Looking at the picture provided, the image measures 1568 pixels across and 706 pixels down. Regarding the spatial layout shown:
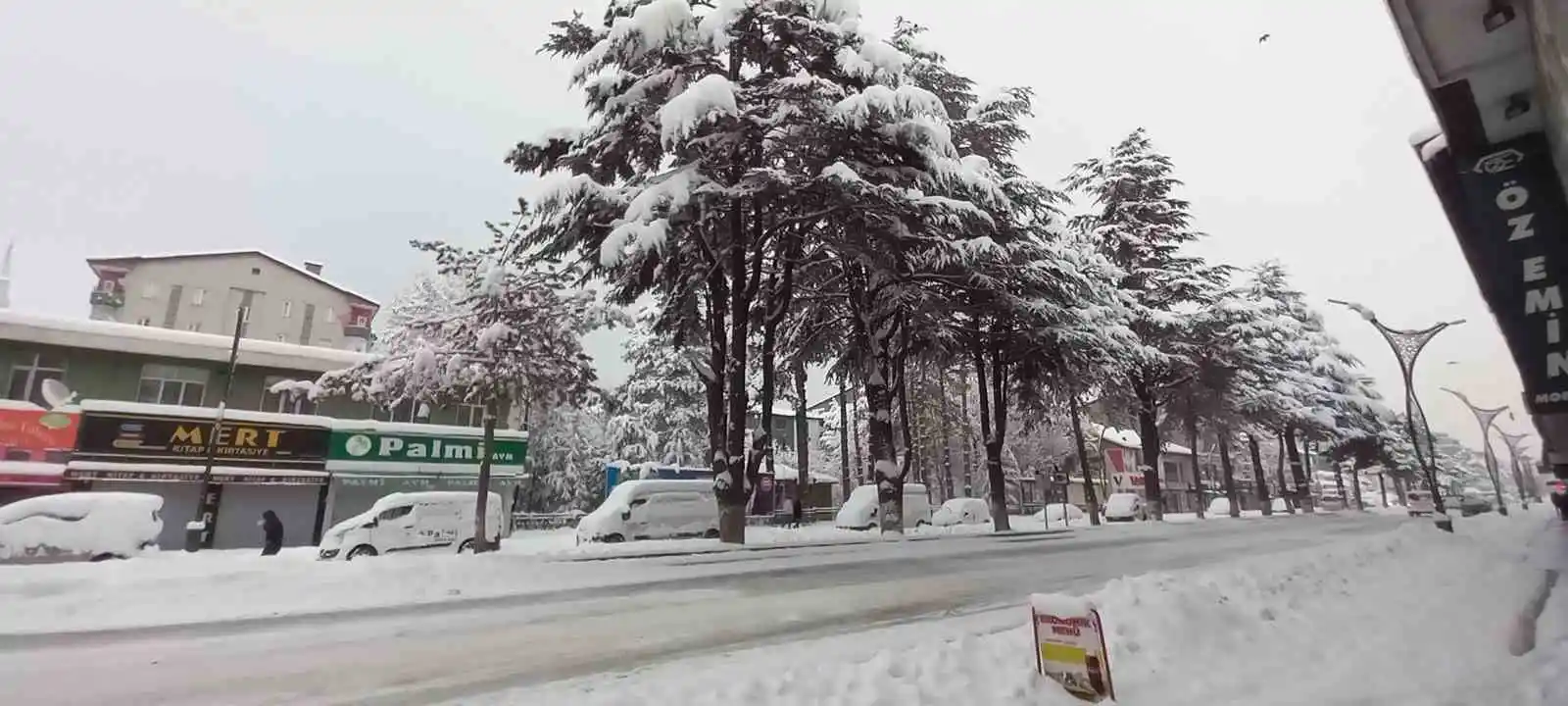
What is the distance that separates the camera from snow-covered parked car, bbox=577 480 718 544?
75.6 ft

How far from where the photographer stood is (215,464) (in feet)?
82.8

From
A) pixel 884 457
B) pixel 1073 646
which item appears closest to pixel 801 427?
pixel 884 457

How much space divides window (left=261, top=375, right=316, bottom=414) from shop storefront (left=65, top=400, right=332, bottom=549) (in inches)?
35.2

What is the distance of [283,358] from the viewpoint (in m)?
27.3

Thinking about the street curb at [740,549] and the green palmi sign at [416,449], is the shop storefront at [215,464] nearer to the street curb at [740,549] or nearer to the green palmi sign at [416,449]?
the green palmi sign at [416,449]

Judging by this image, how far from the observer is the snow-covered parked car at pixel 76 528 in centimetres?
1681

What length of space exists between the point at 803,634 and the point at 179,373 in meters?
28.3

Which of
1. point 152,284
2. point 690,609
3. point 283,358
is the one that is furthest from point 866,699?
point 152,284

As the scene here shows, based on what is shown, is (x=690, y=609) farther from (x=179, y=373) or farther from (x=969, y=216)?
(x=179, y=373)

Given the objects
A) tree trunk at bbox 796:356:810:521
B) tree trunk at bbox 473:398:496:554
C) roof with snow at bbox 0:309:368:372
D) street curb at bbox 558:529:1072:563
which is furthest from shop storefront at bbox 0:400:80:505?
tree trunk at bbox 796:356:810:521

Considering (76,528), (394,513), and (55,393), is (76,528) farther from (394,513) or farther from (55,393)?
(55,393)

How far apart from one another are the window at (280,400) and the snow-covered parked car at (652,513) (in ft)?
41.2

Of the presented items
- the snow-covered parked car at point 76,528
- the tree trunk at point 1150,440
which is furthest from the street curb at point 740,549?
the tree trunk at point 1150,440

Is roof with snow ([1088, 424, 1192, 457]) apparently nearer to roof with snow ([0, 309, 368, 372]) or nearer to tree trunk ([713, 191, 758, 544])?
tree trunk ([713, 191, 758, 544])
